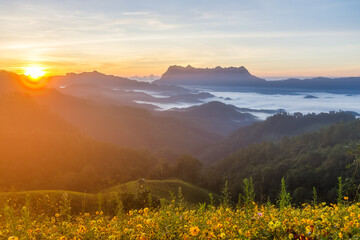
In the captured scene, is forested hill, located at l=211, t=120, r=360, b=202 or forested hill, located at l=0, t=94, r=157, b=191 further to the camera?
forested hill, located at l=0, t=94, r=157, b=191

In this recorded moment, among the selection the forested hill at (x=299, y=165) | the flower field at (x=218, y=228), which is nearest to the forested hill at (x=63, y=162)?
the forested hill at (x=299, y=165)

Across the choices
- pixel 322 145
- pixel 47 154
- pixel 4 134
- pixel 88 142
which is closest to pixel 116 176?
pixel 47 154

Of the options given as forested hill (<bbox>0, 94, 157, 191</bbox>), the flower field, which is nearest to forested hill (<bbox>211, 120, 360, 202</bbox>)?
forested hill (<bbox>0, 94, 157, 191</bbox>)

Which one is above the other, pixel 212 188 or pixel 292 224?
pixel 292 224

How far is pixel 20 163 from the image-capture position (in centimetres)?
8781

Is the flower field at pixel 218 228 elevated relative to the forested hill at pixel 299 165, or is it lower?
elevated

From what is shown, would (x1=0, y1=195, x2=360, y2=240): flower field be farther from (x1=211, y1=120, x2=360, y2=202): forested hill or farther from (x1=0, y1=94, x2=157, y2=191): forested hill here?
(x1=0, y1=94, x2=157, y2=191): forested hill

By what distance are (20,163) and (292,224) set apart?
3743 inches

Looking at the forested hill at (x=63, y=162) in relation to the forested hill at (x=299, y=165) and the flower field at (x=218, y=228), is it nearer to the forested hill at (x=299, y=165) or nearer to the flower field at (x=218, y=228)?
the forested hill at (x=299, y=165)

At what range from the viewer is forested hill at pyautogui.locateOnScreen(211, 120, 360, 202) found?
253 feet

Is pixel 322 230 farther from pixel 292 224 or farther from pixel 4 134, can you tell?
pixel 4 134

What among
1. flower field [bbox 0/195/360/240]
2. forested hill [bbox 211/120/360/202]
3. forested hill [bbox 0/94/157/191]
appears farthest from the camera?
forested hill [bbox 0/94/157/191]

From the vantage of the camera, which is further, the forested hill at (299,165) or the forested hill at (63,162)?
the forested hill at (63,162)

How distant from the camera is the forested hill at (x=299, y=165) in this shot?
253 feet
